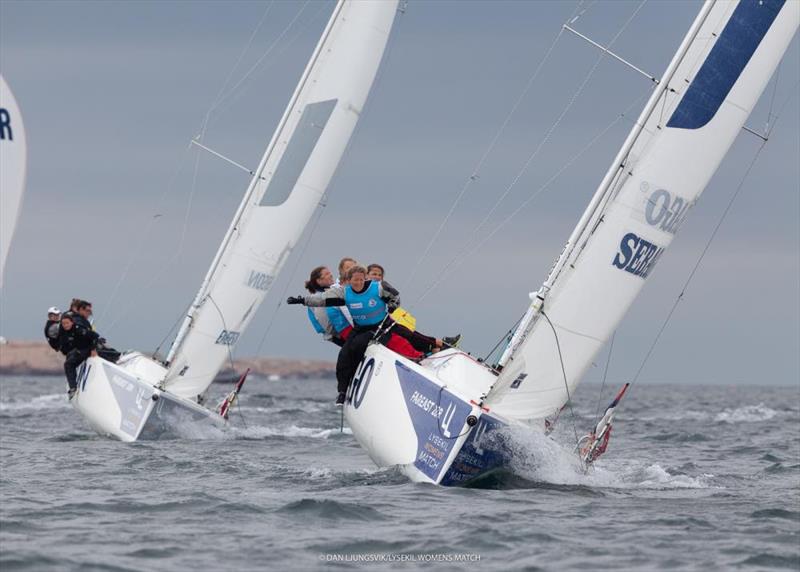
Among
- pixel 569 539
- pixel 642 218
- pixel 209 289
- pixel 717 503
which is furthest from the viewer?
pixel 209 289

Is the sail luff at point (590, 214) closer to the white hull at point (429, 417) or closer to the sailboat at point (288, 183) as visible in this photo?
the white hull at point (429, 417)

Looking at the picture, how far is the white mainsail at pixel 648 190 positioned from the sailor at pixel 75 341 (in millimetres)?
7105

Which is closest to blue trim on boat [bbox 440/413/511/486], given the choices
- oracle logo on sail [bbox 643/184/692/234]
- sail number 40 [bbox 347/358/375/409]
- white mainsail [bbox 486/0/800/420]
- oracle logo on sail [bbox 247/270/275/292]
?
white mainsail [bbox 486/0/800/420]

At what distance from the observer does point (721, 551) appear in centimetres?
773

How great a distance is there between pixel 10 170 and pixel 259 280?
36.8 feet

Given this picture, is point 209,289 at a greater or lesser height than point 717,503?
lesser

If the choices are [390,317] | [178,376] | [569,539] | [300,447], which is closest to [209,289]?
[178,376]

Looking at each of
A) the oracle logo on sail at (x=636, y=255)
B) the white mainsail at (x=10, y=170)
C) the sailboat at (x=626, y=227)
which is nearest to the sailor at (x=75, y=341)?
the sailboat at (x=626, y=227)

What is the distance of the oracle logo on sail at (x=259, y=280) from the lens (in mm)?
17844

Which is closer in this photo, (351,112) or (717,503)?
(717,503)

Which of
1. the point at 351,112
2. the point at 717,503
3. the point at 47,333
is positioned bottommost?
the point at 47,333

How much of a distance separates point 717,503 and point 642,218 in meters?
2.32

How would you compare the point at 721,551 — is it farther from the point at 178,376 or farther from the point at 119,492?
the point at 178,376

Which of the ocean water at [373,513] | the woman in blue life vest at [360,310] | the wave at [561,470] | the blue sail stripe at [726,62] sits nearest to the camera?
the ocean water at [373,513]
